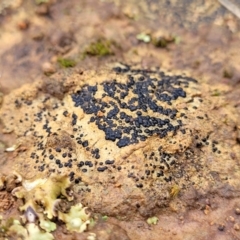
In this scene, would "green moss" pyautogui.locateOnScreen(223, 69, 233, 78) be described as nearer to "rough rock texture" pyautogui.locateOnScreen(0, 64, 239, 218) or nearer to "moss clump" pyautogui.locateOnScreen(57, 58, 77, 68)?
"rough rock texture" pyautogui.locateOnScreen(0, 64, 239, 218)

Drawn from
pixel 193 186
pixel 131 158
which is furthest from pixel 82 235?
pixel 193 186

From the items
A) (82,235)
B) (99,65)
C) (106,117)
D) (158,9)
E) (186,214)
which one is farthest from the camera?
(158,9)

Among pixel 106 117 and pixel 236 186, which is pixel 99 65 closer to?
pixel 106 117

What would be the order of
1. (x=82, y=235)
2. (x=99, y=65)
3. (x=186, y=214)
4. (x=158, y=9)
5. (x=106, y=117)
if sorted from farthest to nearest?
(x=158, y=9) < (x=99, y=65) < (x=106, y=117) < (x=186, y=214) < (x=82, y=235)

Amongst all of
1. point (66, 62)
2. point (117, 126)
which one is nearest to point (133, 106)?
point (117, 126)

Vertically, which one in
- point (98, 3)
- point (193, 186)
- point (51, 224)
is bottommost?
point (51, 224)

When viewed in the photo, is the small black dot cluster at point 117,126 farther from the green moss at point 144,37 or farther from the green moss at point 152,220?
the green moss at point 144,37

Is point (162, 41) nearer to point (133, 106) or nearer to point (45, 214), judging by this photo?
point (133, 106)
